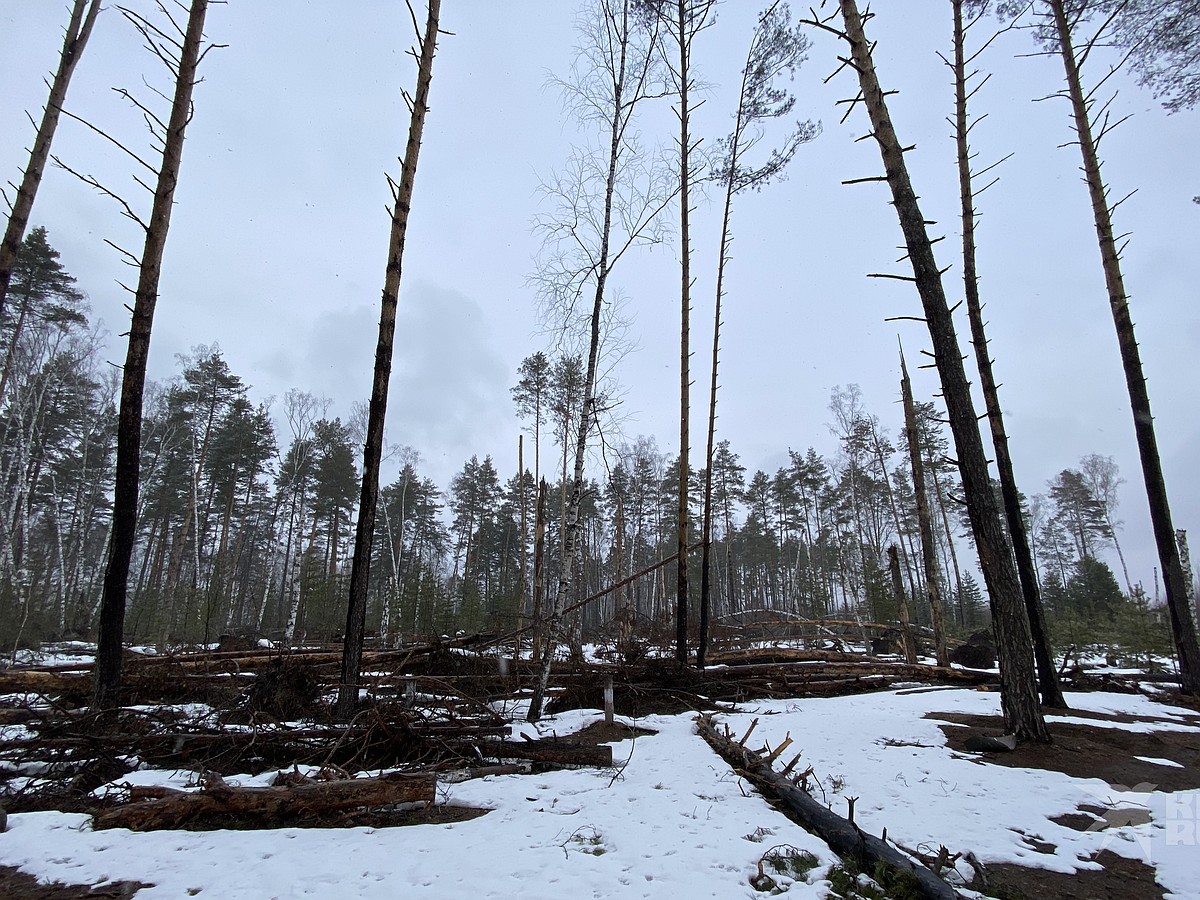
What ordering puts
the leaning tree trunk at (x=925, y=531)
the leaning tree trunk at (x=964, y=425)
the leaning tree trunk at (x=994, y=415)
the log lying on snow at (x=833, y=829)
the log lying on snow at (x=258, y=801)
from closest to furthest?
the log lying on snow at (x=833, y=829), the log lying on snow at (x=258, y=801), the leaning tree trunk at (x=964, y=425), the leaning tree trunk at (x=994, y=415), the leaning tree trunk at (x=925, y=531)

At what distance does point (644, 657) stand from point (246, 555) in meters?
40.2

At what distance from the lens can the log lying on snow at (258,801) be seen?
12.8ft

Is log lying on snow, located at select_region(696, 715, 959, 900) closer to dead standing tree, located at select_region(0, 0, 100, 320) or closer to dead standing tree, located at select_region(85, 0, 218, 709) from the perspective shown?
dead standing tree, located at select_region(85, 0, 218, 709)

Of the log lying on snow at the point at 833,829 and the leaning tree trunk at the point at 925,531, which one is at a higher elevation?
the leaning tree trunk at the point at 925,531

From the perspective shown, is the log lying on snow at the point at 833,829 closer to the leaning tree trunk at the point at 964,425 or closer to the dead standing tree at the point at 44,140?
the leaning tree trunk at the point at 964,425

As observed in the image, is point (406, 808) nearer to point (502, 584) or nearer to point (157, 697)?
point (157, 697)

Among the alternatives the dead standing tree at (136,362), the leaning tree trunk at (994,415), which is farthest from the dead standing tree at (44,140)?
the leaning tree trunk at (994,415)

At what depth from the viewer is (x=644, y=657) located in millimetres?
10805

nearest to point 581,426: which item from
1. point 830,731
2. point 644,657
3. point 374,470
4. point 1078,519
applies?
point 374,470

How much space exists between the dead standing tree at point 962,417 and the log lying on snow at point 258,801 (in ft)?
21.7

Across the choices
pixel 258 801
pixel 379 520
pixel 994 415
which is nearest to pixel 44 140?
pixel 258 801

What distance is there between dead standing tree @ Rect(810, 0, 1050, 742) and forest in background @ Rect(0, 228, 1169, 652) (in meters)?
3.61

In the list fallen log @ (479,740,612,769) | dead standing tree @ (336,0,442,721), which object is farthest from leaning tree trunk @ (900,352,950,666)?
dead standing tree @ (336,0,442,721)

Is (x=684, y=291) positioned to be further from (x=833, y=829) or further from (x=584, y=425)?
(x=833, y=829)
